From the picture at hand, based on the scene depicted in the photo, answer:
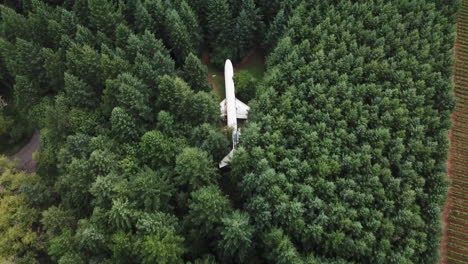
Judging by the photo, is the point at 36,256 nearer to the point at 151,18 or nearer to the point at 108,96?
the point at 108,96

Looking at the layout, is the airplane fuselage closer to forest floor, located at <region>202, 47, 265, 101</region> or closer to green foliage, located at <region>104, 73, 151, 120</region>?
forest floor, located at <region>202, 47, 265, 101</region>

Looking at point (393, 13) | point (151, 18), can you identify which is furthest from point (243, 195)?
point (393, 13)

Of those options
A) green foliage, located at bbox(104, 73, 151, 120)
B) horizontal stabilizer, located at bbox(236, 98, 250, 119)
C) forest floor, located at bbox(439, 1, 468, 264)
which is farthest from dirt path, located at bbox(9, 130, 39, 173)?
forest floor, located at bbox(439, 1, 468, 264)

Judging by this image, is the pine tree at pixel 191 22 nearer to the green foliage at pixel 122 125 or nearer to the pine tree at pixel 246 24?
the pine tree at pixel 246 24

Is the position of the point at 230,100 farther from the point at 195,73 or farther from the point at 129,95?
the point at 129,95

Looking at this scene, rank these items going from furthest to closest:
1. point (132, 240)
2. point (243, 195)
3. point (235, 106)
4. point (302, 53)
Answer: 1. point (235, 106)
2. point (302, 53)
3. point (243, 195)
4. point (132, 240)

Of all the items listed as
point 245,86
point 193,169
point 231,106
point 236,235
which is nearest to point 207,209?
point 236,235
